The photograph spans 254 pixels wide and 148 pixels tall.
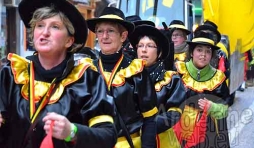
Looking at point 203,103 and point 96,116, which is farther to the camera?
point 203,103

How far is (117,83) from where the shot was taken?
10.7ft

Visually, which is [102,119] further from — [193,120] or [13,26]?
[13,26]

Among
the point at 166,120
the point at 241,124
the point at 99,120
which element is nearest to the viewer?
the point at 99,120

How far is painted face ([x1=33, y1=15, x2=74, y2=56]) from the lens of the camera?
228 centimetres

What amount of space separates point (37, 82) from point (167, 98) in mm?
1951

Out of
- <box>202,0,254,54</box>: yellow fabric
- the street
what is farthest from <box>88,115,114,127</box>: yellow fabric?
<box>202,0,254,54</box>: yellow fabric

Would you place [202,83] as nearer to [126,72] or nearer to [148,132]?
[148,132]

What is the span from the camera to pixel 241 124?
8672mm

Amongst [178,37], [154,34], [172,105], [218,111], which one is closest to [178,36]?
[178,37]

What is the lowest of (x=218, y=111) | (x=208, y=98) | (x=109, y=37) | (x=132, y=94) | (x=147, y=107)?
(x=218, y=111)

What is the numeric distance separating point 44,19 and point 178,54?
15.4ft

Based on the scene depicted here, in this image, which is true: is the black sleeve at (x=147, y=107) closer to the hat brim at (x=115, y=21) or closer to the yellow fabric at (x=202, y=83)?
the hat brim at (x=115, y=21)

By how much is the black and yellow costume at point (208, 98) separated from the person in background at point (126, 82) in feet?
3.74

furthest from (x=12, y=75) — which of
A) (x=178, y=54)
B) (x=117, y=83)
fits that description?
(x=178, y=54)
